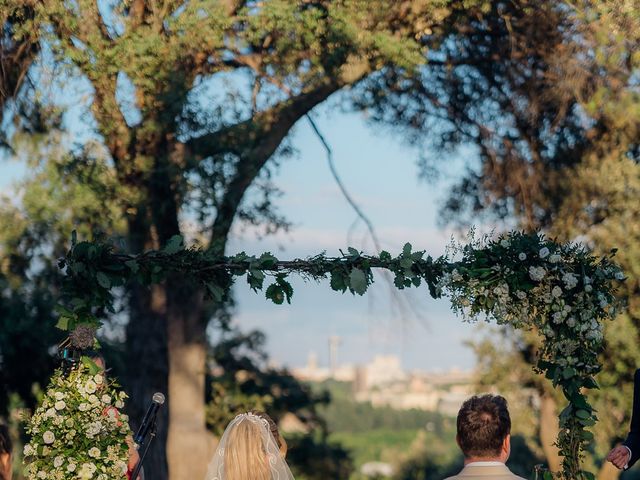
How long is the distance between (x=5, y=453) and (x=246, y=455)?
253 centimetres

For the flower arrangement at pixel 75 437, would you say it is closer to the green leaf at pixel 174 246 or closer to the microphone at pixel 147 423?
the microphone at pixel 147 423

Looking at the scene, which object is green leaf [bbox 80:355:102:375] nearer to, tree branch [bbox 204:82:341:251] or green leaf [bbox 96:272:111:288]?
green leaf [bbox 96:272:111:288]

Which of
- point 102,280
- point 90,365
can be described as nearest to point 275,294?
point 102,280

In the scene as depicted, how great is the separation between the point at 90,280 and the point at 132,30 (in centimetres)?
637

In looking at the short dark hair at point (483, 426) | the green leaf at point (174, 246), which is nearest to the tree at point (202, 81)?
the green leaf at point (174, 246)

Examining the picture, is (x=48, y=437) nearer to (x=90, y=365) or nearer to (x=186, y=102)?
(x=90, y=365)

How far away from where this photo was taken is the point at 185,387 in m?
15.3

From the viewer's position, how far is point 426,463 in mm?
43531

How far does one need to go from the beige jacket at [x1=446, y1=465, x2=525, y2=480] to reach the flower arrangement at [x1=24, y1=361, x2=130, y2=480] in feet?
9.19

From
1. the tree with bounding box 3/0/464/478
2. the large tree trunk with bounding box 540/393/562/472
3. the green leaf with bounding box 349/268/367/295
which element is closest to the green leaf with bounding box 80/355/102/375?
the green leaf with bounding box 349/268/367/295

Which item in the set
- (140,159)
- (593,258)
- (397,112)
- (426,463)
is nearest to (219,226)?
(140,159)

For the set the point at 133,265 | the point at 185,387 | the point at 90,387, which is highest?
the point at 133,265

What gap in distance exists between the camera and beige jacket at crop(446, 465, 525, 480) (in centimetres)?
511

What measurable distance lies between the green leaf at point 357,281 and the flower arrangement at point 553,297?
Result: 0.52 meters
